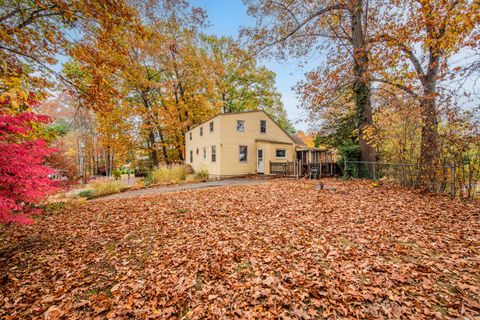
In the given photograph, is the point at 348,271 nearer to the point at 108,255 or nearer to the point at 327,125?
the point at 108,255

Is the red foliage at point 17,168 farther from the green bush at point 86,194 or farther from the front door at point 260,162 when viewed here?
the front door at point 260,162

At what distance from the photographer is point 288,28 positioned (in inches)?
392

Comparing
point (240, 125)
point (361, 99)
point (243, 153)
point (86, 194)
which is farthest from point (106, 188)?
point (361, 99)

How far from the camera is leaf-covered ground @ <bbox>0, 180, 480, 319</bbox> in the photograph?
238cm

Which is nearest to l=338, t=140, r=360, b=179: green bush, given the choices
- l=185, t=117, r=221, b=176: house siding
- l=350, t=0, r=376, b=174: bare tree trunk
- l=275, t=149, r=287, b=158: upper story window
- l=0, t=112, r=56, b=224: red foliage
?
l=350, t=0, r=376, b=174: bare tree trunk

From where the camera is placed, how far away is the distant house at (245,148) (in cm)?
1528

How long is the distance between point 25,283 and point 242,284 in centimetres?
350

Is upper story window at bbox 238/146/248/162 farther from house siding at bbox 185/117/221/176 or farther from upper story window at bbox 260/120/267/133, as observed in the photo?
upper story window at bbox 260/120/267/133

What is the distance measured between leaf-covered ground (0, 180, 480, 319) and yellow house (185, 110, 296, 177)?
980cm

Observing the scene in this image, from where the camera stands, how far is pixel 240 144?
16094mm

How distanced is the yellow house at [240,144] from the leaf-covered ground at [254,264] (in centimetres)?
980

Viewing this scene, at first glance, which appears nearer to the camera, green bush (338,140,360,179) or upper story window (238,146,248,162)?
green bush (338,140,360,179)

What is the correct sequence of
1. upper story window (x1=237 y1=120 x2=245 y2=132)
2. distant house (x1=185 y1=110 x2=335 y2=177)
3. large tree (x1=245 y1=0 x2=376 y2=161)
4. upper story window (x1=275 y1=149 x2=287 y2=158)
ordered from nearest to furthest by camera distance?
1. large tree (x1=245 y1=0 x2=376 y2=161)
2. distant house (x1=185 y1=110 x2=335 y2=177)
3. upper story window (x1=237 y1=120 x2=245 y2=132)
4. upper story window (x1=275 y1=149 x2=287 y2=158)

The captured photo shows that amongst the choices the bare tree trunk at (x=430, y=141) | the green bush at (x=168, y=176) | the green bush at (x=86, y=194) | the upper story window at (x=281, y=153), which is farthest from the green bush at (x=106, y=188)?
the bare tree trunk at (x=430, y=141)
